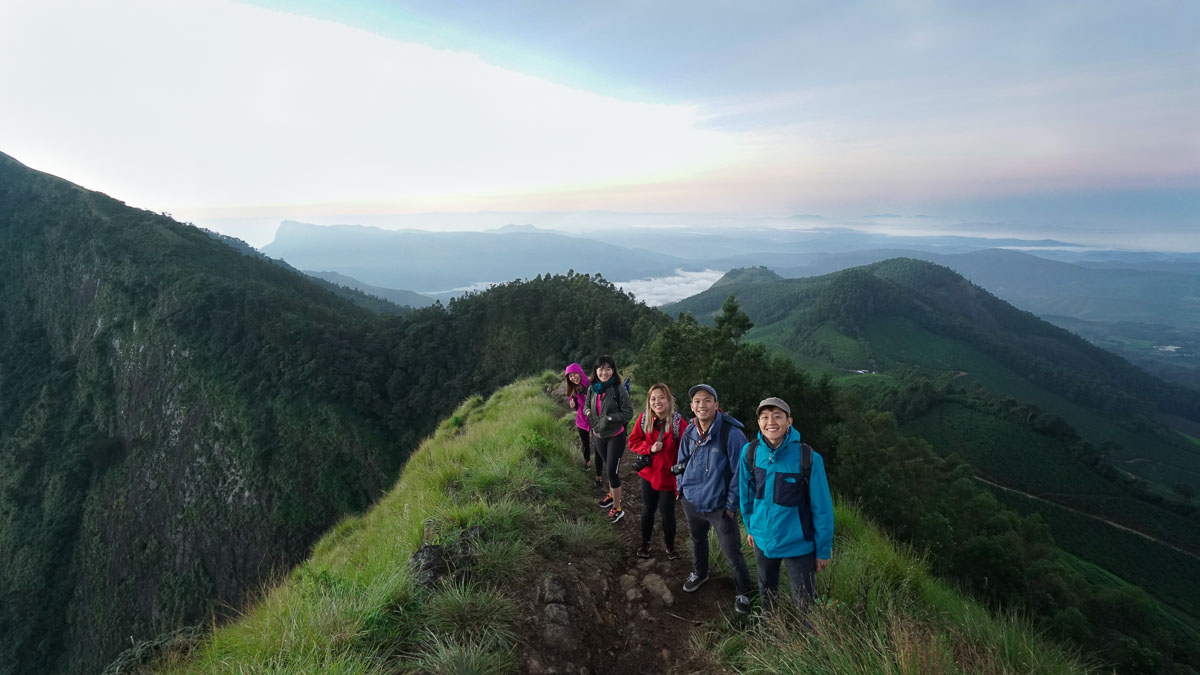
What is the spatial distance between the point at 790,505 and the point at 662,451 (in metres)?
1.49

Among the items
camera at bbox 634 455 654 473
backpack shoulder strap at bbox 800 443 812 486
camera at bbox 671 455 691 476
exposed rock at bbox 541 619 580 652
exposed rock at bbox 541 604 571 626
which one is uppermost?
backpack shoulder strap at bbox 800 443 812 486

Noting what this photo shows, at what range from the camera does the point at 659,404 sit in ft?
15.5

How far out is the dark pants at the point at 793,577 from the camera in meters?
3.47

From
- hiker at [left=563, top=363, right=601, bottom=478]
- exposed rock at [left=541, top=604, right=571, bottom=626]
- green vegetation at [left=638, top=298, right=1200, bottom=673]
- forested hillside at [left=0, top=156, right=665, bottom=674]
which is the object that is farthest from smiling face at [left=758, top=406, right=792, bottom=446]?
forested hillside at [left=0, top=156, right=665, bottom=674]

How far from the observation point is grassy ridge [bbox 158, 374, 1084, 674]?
8.91ft

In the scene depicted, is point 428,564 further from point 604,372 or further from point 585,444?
point 585,444

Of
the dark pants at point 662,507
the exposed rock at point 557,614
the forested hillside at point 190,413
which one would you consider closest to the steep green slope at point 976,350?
the forested hillside at point 190,413

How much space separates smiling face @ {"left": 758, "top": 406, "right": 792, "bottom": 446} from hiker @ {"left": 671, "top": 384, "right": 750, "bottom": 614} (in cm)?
44

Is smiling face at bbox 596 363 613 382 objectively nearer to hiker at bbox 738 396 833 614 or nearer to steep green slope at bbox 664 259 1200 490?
hiker at bbox 738 396 833 614

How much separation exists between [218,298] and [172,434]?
1545 cm

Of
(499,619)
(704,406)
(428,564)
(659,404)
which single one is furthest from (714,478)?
(428,564)

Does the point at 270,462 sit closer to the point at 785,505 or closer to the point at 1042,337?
the point at 785,505

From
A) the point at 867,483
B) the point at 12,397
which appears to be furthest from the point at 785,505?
the point at 12,397

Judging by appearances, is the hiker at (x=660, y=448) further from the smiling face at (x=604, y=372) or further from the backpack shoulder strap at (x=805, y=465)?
the backpack shoulder strap at (x=805, y=465)
